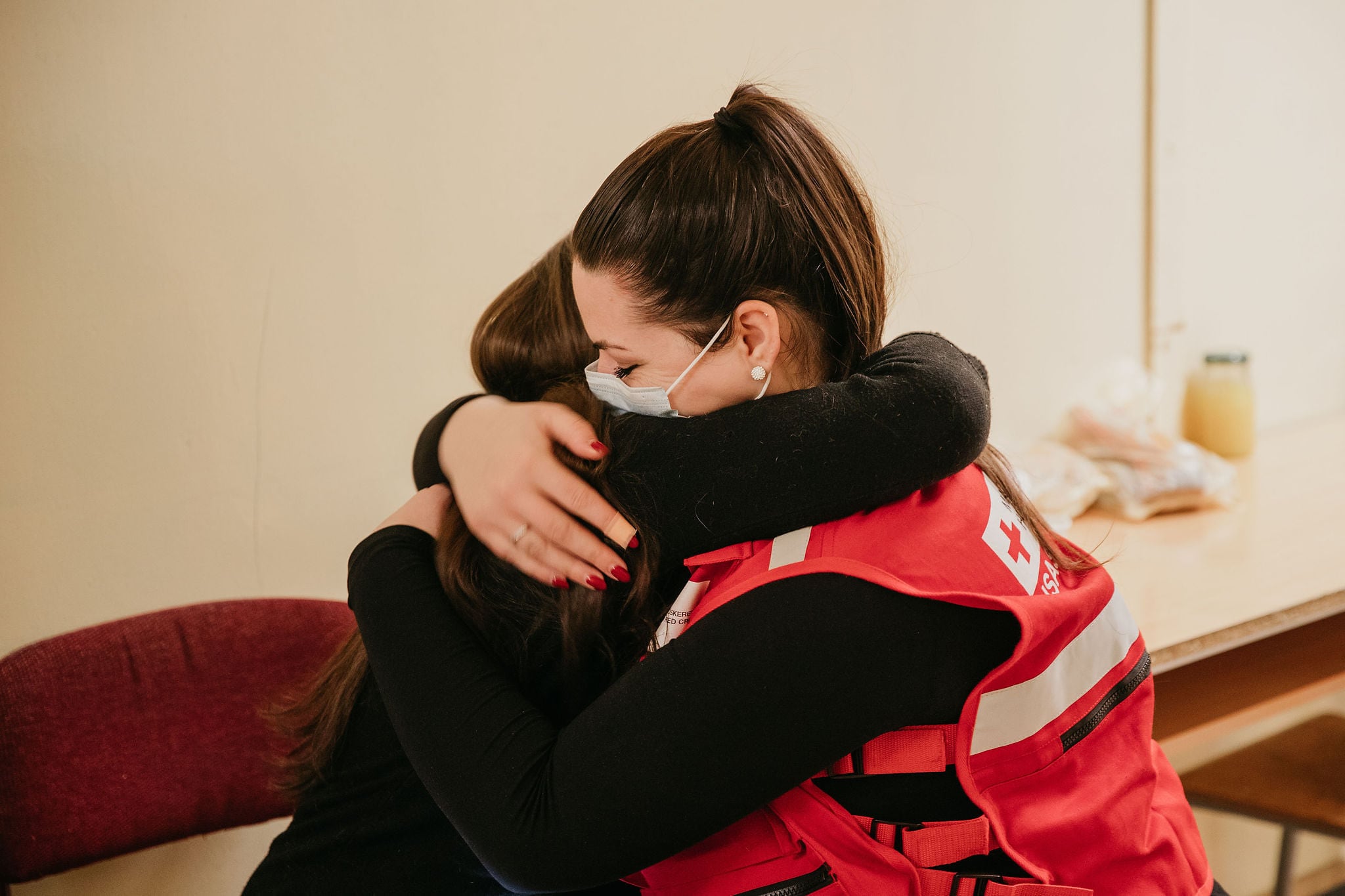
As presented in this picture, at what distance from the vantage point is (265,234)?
4.30ft

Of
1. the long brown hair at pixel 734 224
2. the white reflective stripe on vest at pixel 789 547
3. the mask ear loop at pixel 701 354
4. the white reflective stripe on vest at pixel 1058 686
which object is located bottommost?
the white reflective stripe on vest at pixel 1058 686

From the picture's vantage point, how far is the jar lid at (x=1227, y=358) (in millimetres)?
2070

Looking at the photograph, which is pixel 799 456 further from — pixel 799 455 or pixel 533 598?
pixel 533 598

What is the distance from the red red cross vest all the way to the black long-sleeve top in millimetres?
16

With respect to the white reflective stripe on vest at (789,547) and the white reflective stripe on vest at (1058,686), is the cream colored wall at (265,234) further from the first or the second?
the white reflective stripe on vest at (1058,686)

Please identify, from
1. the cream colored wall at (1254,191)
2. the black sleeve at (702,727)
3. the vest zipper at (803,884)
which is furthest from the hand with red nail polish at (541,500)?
the cream colored wall at (1254,191)

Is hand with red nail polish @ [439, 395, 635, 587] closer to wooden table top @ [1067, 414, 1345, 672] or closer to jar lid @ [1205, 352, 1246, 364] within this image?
wooden table top @ [1067, 414, 1345, 672]

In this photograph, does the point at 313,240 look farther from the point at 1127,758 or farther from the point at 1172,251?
the point at 1172,251

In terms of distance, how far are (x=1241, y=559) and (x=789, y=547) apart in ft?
3.85

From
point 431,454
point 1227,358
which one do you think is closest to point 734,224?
A: point 431,454

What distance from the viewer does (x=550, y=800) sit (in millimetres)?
651

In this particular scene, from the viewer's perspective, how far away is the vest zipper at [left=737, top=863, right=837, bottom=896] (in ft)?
2.31

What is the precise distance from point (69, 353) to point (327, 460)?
35 centimetres

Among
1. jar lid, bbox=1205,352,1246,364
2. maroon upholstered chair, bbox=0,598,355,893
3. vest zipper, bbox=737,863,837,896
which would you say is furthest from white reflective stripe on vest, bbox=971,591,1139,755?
jar lid, bbox=1205,352,1246,364
